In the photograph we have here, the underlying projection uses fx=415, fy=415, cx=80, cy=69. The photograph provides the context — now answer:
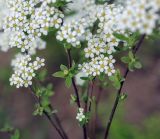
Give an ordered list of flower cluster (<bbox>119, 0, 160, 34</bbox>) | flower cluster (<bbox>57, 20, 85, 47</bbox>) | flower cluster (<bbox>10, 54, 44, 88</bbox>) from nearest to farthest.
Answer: flower cluster (<bbox>119, 0, 160, 34</bbox>), flower cluster (<bbox>57, 20, 85, 47</bbox>), flower cluster (<bbox>10, 54, 44, 88</bbox>)

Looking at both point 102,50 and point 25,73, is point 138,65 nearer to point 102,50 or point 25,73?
point 102,50

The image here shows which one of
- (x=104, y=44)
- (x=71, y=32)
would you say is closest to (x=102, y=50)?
(x=104, y=44)

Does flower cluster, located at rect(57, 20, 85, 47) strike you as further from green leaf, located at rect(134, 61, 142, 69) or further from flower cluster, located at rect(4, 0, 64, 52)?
green leaf, located at rect(134, 61, 142, 69)

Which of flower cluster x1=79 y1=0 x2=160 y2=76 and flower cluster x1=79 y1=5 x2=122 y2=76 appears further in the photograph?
flower cluster x1=79 y1=5 x2=122 y2=76

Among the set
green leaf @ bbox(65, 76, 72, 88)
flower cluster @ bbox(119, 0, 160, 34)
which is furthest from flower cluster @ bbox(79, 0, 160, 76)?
flower cluster @ bbox(119, 0, 160, 34)

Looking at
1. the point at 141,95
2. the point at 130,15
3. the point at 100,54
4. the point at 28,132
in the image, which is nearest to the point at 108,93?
the point at 141,95

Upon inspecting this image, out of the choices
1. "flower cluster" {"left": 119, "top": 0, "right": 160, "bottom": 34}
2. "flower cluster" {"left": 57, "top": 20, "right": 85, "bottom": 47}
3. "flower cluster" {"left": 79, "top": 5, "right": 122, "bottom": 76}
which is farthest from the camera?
"flower cluster" {"left": 79, "top": 5, "right": 122, "bottom": 76}

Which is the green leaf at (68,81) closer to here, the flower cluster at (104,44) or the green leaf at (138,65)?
the flower cluster at (104,44)

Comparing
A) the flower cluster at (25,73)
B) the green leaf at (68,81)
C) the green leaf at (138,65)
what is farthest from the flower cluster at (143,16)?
the flower cluster at (25,73)
